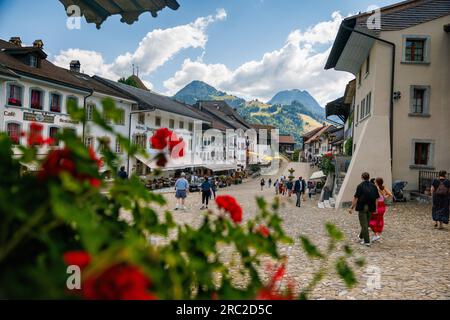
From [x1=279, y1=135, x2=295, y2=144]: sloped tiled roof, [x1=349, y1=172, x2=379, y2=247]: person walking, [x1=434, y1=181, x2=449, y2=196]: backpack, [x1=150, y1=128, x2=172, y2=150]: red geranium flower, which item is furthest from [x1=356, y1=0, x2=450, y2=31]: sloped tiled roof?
[x1=279, y1=135, x2=295, y2=144]: sloped tiled roof

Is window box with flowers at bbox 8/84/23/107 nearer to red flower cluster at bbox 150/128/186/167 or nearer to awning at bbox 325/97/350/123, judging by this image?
red flower cluster at bbox 150/128/186/167

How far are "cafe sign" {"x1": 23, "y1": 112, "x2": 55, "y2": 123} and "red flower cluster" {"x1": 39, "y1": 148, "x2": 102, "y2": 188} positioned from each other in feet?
71.1

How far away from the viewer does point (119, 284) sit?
71 centimetres

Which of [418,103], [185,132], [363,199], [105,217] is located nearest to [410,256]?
[363,199]

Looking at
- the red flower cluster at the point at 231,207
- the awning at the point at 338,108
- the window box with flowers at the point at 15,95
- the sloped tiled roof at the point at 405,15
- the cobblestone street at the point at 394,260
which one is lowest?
the cobblestone street at the point at 394,260

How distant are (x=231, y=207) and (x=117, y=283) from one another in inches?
26.2

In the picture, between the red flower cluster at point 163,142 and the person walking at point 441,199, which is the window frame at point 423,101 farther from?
the red flower cluster at point 163,142

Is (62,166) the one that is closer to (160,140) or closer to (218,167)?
(160,140)

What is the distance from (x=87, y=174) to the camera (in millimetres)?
836

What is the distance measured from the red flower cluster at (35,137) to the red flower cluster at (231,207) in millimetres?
636

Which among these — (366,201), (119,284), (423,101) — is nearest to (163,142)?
(119,284)

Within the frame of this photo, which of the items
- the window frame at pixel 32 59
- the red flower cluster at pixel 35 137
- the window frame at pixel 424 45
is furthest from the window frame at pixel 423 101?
the window frame at pixel 32 59

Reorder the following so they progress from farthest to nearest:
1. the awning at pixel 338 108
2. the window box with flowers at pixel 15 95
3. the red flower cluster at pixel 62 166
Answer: the awning at pixel 338 108, the window box with flowers at pixel 15 95, the red flower cluster at pixel 62 166

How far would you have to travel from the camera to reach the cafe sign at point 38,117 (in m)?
19.9
